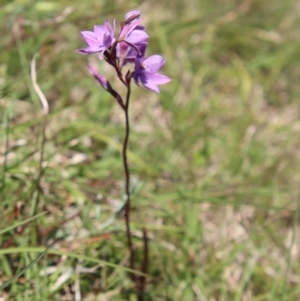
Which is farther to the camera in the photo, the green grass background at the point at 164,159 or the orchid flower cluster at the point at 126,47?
the green grass background at the point at 164,159

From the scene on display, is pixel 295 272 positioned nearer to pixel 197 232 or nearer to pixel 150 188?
pixel 197 232

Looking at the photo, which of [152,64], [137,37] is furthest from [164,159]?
[137,37]

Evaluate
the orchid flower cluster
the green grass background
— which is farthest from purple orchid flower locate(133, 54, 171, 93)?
the green grass background

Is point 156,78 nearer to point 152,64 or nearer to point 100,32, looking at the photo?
point 152,64

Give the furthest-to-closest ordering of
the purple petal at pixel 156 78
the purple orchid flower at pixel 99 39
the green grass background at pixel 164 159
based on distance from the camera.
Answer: the green grass background at pixel 164 159
the purple petal at pixel 156 78
the purple orchid flower at pixel 99 39

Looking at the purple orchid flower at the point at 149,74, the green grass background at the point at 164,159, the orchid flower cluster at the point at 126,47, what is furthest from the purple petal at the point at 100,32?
the green grass background at the point at 164,159

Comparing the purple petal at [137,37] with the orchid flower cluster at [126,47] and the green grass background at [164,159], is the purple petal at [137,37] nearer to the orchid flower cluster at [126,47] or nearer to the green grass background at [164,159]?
the orchid flower cluster at [126,47]

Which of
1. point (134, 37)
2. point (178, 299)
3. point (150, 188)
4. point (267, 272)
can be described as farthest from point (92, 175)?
point (134, 37)
